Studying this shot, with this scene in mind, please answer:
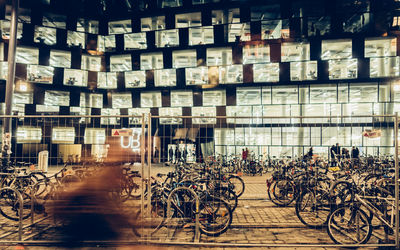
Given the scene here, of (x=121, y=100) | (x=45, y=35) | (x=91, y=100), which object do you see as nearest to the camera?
(x=45, y=35)

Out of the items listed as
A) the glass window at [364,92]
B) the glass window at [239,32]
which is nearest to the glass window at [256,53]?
the glass window at [239,32]

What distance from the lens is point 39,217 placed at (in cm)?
604

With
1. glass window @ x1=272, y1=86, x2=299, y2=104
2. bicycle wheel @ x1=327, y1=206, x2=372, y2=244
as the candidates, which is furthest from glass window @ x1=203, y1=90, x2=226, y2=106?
bicycle wheel @ x1=327, y1=206, x2=372, y2=244

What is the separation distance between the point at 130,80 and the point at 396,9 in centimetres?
2508

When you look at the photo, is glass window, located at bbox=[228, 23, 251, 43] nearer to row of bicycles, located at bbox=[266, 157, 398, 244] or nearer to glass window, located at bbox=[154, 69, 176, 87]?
glass window, located at bbox=[154, 69, 176, 87]

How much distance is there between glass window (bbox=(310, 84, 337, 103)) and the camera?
71.4 ft

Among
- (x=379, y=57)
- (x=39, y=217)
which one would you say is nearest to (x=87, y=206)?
(x=39, y=217)

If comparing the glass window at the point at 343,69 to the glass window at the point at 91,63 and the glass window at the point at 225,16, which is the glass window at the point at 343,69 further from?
the glass window at the point at 91,63

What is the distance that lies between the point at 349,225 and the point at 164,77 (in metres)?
21.8

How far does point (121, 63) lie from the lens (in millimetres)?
25281

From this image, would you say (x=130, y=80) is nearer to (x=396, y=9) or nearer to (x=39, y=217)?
(x=39, y=217)

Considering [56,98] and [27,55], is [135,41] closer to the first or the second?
[56,98]

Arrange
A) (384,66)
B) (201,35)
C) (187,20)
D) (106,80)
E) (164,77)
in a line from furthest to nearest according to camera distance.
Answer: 1. (106,80)
2. (164,77)
3. (187,20)
4. (201,35)
5. (384,66)

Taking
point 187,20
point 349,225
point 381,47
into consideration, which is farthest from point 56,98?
point 381,47
